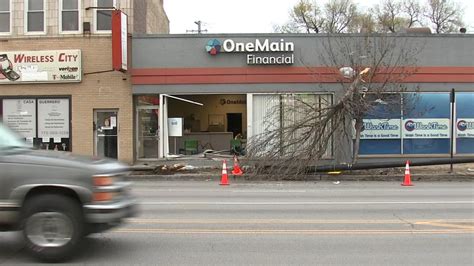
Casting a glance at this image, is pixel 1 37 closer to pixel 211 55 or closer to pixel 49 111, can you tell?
pixel 49 111

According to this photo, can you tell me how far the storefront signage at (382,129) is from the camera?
22.2m

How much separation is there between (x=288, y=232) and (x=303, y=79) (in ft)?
46.4

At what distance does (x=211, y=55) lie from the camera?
22031 mm

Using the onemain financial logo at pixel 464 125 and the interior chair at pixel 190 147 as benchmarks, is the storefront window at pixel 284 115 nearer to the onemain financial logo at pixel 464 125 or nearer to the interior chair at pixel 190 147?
the interior chair at pixel 190 147

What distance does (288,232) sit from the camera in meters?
8.50

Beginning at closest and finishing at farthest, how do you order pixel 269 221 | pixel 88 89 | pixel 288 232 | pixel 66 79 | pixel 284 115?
pixel 288 232
pixel 269 221
pixel 284 115
pixel 66 79
pixel 88 89

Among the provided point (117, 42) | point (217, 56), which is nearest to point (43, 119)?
point (117, 42)

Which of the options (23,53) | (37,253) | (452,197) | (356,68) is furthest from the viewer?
(23,53)

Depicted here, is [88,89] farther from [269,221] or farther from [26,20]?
[269,221]

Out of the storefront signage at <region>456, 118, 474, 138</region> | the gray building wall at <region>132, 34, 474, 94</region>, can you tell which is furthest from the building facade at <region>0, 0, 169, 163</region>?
the storefront signage at <region>456, 118, 474, 138</region>

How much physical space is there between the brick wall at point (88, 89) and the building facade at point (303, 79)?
2.74 ft

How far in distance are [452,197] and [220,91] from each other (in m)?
11.0

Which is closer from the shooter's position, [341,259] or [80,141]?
[341,259]

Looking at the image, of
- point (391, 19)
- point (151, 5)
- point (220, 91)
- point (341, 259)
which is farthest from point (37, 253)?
point (391, 19)
